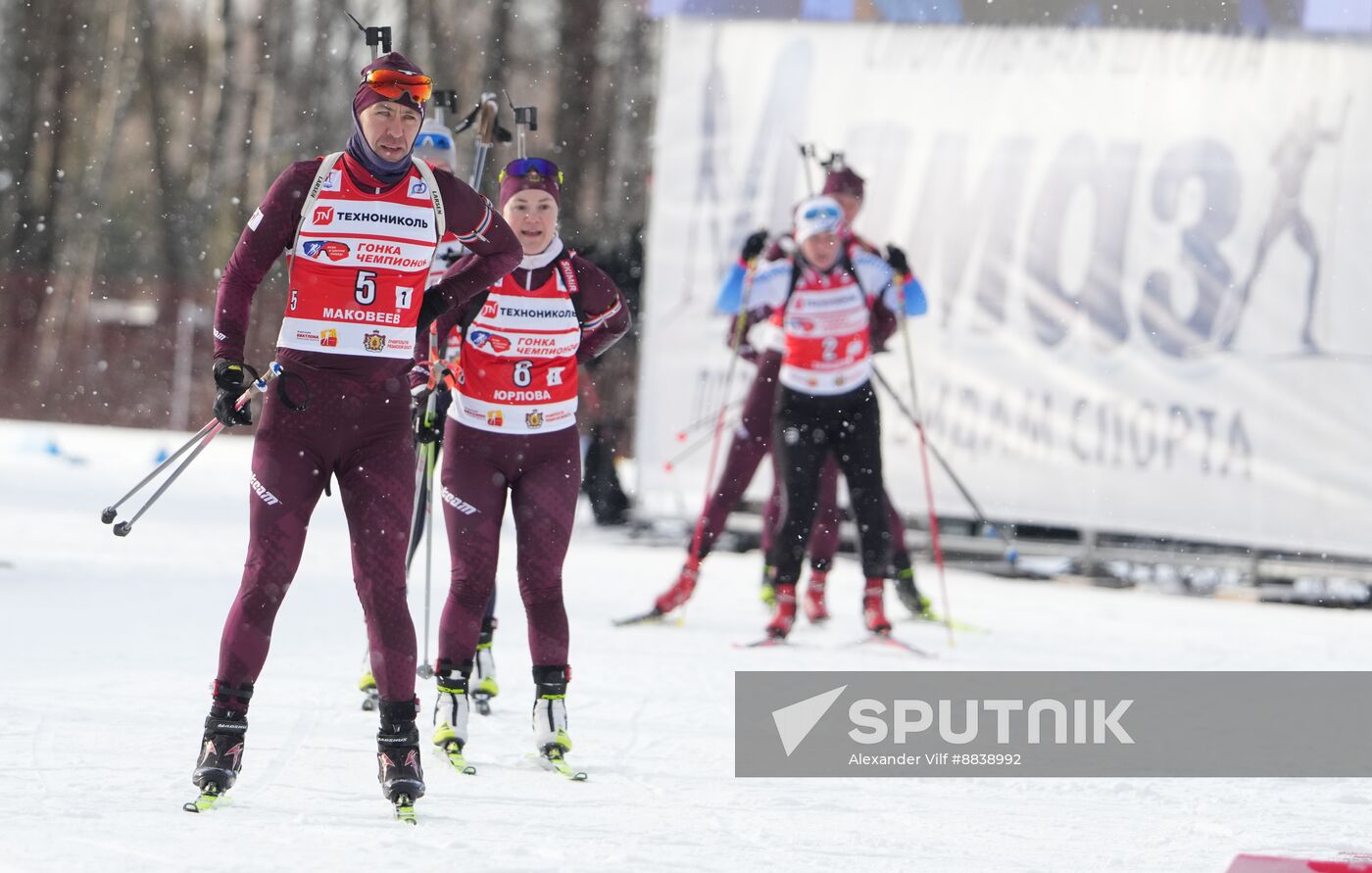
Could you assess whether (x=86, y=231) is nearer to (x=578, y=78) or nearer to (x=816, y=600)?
(x=578, y=78)

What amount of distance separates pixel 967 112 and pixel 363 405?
834cm

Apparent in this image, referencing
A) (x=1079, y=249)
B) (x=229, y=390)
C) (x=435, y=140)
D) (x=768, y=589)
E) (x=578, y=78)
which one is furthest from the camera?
(x=578, y=78)

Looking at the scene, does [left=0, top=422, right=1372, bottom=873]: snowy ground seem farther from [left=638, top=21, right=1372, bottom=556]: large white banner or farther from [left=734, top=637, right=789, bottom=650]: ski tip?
[left=638, top=21, right=1372, bottom=556]: large white banner

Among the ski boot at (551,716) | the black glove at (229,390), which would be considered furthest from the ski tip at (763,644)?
the black glove at (229,390)

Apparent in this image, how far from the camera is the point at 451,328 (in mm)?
5418

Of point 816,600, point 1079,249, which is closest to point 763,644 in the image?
point 816,600

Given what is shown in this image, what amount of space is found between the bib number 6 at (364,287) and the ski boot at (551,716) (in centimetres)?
136

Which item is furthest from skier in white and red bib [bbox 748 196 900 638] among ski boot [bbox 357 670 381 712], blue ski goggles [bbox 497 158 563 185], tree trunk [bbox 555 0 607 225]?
tree trunk [bbox 555 0 607 225]

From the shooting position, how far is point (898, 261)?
8.24 meters

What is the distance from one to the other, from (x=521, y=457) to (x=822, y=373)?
296 cm

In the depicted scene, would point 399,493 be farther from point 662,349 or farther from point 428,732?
point 662,349

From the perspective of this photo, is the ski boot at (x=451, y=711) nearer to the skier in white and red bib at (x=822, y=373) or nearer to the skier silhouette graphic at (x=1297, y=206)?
the skier in white and red bib at (x=822, y=373)

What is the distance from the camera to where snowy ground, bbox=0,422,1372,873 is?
14.1 ft

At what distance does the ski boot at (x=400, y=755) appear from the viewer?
4473 mm
